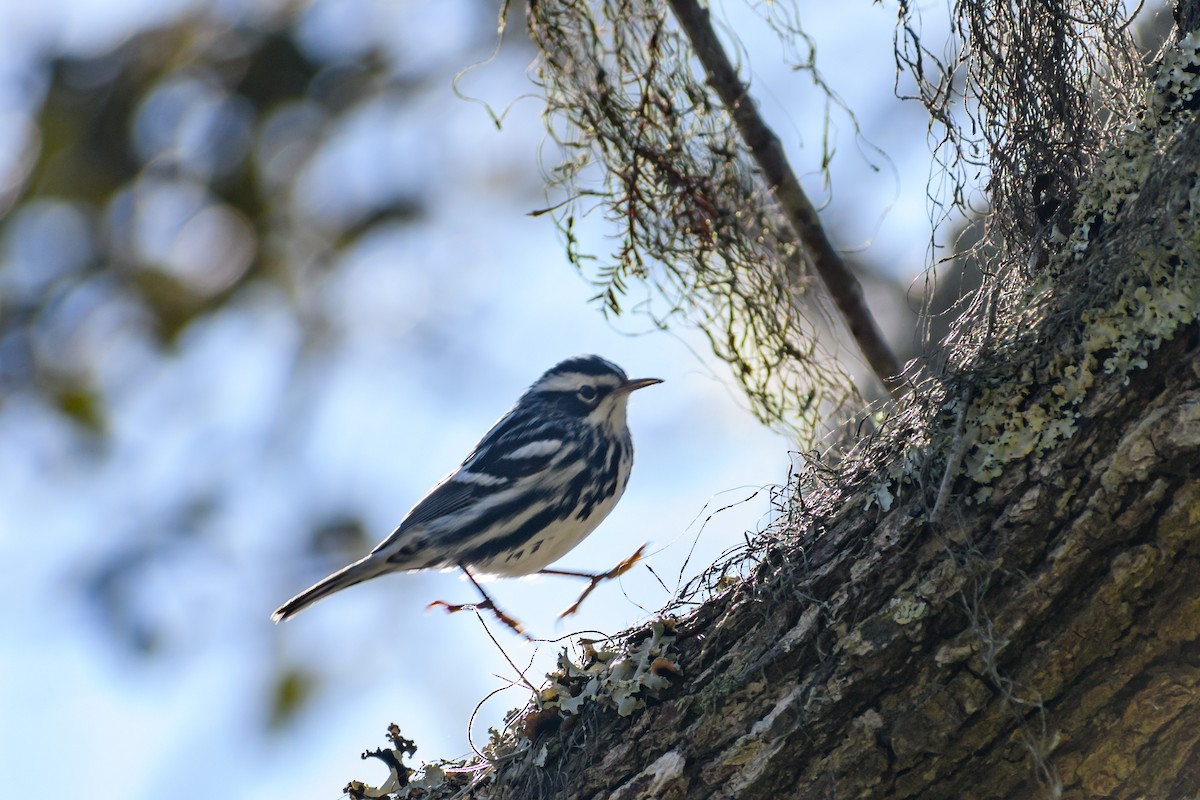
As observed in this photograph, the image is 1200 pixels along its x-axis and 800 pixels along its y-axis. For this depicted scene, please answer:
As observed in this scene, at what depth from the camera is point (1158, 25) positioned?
12.7ft

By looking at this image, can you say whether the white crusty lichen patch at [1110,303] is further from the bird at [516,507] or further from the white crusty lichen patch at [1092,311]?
the bird at [516,507]

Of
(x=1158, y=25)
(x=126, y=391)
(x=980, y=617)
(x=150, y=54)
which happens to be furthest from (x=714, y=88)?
(x=126, y=391)

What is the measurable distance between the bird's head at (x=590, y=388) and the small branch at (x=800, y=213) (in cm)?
128

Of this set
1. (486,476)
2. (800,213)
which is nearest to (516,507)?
(486,476)

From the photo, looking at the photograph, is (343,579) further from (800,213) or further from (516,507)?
(800,213)

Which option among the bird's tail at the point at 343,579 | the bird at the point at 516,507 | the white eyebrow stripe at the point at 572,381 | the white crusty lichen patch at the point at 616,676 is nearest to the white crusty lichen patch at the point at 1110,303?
the white crusty lichen patch at the point at 616,676

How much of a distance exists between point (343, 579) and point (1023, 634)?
3.18 meters

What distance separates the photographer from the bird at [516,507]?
4734 mm

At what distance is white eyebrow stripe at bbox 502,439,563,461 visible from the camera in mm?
4902

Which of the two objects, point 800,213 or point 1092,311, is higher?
point 800,213

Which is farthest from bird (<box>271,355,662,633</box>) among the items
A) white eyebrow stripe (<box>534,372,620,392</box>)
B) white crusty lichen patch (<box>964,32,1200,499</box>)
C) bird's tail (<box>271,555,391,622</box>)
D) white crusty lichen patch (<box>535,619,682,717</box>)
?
white crusty lichen patch (<box>964,32,1200,499</box>)

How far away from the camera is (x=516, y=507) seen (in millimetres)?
4746

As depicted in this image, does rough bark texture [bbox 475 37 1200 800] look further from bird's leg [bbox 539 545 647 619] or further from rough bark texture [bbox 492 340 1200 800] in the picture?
bird's leg [bbox 539 545 647 619]

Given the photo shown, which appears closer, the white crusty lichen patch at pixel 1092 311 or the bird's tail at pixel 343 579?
the white crusty lichen patch at pixel 1092 311
